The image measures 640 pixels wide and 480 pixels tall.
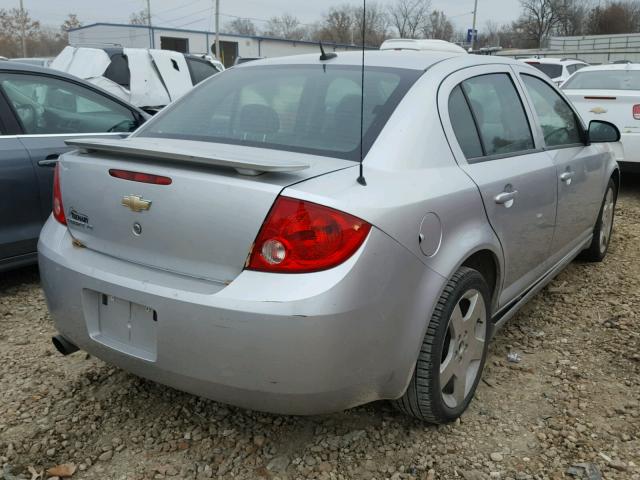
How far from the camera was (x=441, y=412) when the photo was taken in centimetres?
245

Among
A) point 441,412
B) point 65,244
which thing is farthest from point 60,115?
point 441,412

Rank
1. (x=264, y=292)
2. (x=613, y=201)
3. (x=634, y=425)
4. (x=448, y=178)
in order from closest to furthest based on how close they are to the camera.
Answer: (x=264, y=292)
(x=448, y=178)
(x=634, y=425)
(x=613, y=201)

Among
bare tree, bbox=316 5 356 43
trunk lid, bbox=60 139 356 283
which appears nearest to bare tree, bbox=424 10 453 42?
bare tree, bbox=316 5 356 43

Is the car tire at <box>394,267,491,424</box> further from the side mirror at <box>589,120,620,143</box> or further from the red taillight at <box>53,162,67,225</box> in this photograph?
the side mirror at <box>589,120,620,143</box>

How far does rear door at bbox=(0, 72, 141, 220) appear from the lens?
3.97 metres

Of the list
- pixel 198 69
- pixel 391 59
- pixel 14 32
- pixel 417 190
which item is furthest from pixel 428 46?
pixel 14 32

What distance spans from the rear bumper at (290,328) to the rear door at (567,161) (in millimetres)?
1599

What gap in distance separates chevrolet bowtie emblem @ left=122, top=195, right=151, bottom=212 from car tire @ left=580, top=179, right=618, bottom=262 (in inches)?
139

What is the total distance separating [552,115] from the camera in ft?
12.0

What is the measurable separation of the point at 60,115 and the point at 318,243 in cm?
317

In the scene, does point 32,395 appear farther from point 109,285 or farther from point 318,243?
point 318,243

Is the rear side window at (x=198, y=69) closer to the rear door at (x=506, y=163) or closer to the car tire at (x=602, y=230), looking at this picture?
the car tire at (x=602, y=230)

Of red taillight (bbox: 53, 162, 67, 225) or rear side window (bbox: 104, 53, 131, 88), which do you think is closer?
red taillight (bbox: 53, 162, 67, 225)

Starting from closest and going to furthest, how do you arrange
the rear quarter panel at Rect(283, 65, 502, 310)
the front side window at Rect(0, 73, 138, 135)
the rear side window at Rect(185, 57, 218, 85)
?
1. the rear quarter panel at Rect(283, 65, 502, 310)
2. the front side window at Rect(0, 73, 138, 135)
3. the rear side window at Rect(185, 57, 218, 85)
